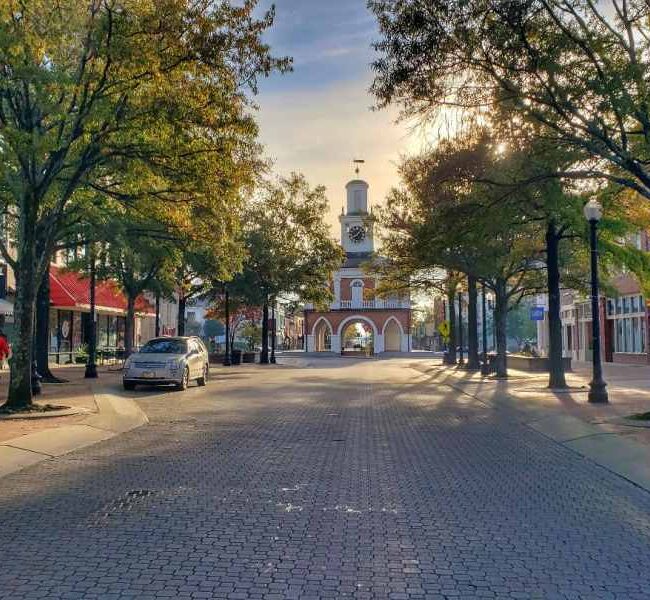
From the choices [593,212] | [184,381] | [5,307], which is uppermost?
[593,212]

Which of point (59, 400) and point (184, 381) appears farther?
point (184, 381)

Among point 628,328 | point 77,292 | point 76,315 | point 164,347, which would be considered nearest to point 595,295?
point 164,347

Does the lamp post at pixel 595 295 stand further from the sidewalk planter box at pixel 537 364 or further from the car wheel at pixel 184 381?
the sidewalk planter box at pixel 537 364

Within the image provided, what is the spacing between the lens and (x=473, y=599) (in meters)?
4.61

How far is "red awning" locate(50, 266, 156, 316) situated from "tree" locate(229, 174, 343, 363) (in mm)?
6848

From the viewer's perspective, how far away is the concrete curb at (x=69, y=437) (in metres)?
9.80

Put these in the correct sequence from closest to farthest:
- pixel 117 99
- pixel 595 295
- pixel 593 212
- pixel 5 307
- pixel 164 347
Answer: pixel 117 99 < pixel 593 212 < pixel 595 295 < pixel 164 347 < pixel 5 307

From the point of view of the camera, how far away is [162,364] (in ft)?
71.6

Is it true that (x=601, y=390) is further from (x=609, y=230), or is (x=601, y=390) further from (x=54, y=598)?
(x=54, y=598)

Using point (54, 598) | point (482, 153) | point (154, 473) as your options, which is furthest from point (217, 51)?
point (54, 598)

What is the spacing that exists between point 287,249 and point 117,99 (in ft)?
89.2

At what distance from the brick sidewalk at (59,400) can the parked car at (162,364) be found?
4.33ft

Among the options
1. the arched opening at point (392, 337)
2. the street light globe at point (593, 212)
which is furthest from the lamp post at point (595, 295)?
the arched opening at point (392, 337)

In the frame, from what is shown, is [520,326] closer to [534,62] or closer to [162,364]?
[162,364]
